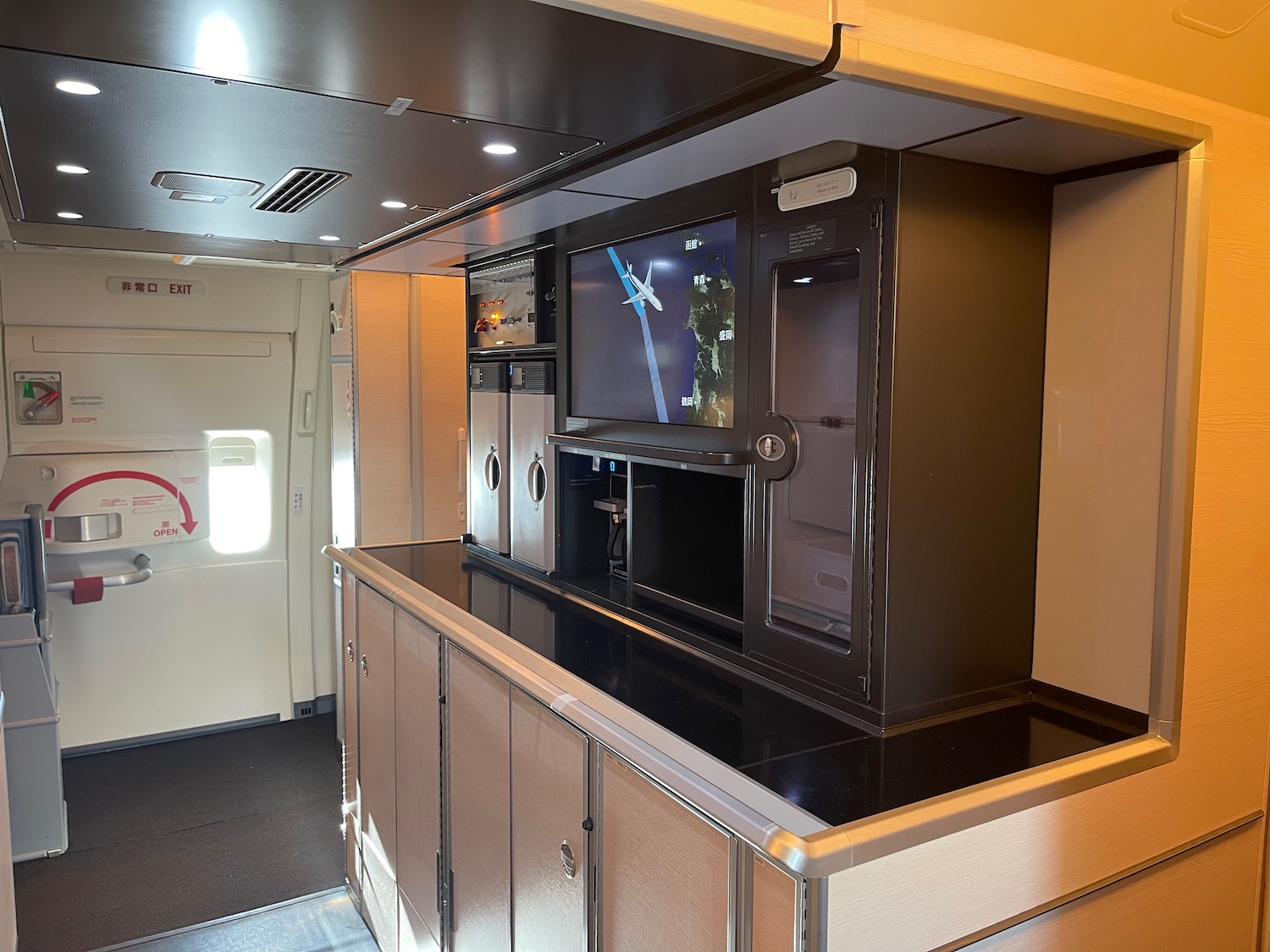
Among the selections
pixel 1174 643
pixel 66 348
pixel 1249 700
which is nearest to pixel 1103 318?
pixel 1174 643


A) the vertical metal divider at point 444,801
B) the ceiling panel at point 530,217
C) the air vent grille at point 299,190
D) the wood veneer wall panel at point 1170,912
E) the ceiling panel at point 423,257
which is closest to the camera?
the wood veneer wall panel at point 1170,912

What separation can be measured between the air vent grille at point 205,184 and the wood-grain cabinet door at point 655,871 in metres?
1.39

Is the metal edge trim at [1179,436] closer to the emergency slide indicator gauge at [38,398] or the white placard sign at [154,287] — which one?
the white placard sign at [154,287]

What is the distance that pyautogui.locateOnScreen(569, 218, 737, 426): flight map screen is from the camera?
6.43 ft

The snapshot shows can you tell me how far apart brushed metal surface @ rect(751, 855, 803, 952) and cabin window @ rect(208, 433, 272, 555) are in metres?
3.89

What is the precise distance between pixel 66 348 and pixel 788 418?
11.9ft

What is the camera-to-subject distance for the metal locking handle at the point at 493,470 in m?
2.97

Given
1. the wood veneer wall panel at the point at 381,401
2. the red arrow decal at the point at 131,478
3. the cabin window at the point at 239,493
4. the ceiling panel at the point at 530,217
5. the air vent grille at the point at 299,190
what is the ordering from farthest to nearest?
the cabin window at the point at 239,493 → the red arrow decal at the point at 131,478 → the wood veneer wall panel at the point at 381,401 → the ceiling panel at the point at 530,217 → the air vent grille at the point at 299,190

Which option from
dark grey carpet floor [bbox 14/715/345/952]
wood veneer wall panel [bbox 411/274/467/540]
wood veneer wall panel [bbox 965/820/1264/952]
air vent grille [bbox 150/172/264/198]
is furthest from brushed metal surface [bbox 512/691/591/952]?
wood veneer wall panel [bbox 411/274/467/540]

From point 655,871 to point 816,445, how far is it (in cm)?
76

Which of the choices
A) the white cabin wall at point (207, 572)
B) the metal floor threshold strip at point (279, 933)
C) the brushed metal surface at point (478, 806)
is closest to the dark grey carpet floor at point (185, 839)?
the metal floor threshold strip at point (279, 933)

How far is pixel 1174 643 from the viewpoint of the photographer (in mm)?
1517

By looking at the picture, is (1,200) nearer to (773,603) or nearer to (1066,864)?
(773,603)

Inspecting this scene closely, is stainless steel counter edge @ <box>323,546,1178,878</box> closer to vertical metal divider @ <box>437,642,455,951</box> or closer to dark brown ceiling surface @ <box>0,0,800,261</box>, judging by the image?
vertical metal divider @ <box>437,642,455,951</box>
